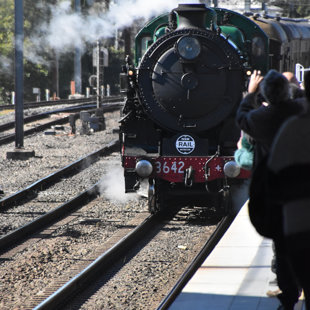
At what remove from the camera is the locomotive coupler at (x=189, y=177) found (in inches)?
356

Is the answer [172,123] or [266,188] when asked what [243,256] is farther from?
[266,188]

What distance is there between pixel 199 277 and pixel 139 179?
3.65 metres

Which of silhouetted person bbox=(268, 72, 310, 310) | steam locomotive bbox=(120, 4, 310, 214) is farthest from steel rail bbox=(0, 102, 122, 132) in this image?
silhouetted person bbox=(268, 72, 310, 310)

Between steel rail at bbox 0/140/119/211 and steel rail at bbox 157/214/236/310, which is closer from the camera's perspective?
steel rail at bbox 157/214/236/310

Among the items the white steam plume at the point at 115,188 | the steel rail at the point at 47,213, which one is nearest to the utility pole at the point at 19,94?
the steel rail at the point at 47,213

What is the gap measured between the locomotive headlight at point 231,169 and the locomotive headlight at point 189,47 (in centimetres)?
142

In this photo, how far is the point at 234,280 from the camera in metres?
5.91

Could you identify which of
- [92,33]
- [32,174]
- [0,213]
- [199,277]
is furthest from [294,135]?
[92,33]

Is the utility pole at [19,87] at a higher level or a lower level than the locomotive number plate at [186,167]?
higher

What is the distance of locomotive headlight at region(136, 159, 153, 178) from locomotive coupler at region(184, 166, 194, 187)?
0.46 metres

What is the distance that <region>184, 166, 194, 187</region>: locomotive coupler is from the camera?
904 cm

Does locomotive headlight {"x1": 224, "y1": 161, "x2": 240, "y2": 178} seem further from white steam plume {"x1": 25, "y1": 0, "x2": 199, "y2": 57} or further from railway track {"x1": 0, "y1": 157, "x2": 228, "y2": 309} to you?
white steam plume {"x1": 25, "y1": 0, "x2": 199, "y2": 57}

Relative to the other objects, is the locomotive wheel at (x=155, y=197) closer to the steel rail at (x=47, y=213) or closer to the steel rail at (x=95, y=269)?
the steel rail at (x=95, y=269)

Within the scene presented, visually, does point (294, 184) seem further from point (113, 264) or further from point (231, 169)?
point (231, 169)
